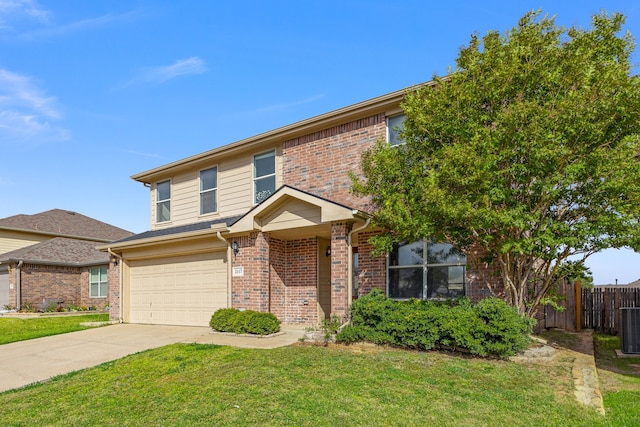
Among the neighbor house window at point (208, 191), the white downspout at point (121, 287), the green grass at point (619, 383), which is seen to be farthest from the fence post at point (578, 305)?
the white downspout at point (121, 287)

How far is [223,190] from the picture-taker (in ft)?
46.3

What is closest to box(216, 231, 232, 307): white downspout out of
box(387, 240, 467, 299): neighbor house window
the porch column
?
the porch column

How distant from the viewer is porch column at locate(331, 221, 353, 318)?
9508 mm

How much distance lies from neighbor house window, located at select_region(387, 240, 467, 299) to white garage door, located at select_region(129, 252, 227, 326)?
17.1ft

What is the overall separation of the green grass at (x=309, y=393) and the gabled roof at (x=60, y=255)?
59.0ft

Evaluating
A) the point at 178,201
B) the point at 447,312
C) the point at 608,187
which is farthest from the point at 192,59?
the point at 608,187

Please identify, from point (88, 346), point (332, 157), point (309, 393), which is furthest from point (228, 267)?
point (309, 393)

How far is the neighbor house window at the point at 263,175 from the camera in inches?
512

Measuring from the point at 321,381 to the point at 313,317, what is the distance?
6.01 metres

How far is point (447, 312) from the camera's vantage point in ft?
25.7

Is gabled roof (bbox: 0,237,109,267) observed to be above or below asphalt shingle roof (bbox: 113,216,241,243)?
below

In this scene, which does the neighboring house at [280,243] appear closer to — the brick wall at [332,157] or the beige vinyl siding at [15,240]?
the brick wall at [332,157]

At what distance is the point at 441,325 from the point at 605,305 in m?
7.22

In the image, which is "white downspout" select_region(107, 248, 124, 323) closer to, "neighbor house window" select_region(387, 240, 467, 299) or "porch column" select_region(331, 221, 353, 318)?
"porch column" select_region(331, 221, 353, 318)
